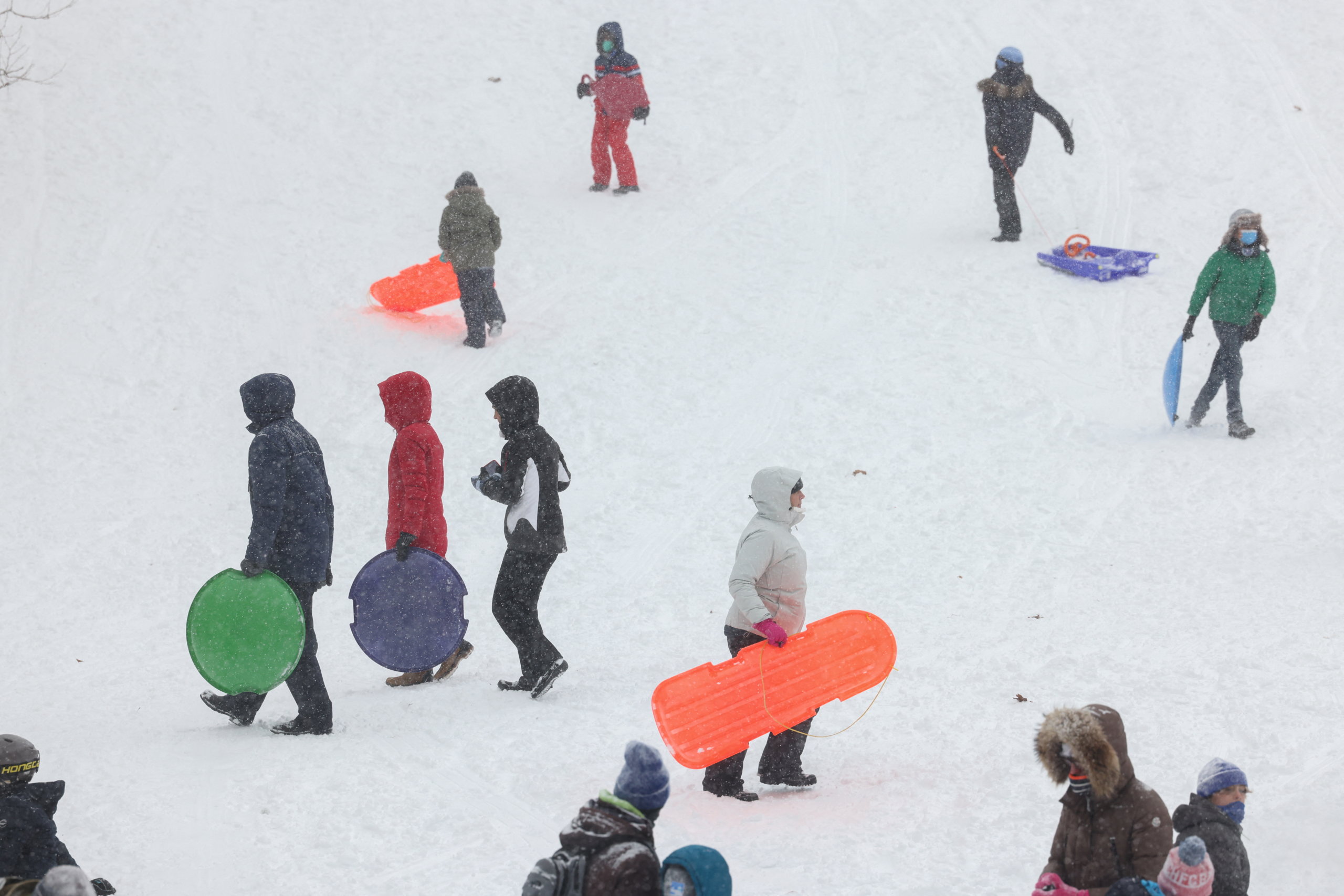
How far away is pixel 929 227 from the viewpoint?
13.9 metres

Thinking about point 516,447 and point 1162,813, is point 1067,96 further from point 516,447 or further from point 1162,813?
point 1162,813

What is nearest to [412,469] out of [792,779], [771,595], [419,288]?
[771,595]

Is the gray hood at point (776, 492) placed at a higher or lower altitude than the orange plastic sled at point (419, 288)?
lower

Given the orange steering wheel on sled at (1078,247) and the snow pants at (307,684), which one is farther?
the orange steering wheel on sled at (1078,247)

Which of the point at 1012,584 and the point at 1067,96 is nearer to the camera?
the point at 1012,584

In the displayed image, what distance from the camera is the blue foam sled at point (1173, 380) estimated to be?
10008mm

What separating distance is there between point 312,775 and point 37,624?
354 cm

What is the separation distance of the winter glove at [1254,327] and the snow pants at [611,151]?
23.2 ft

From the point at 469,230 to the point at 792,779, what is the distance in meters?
6.71

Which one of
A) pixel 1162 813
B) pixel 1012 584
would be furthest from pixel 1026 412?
pixel 1162 813

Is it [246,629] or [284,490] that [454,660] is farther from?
[284,490]

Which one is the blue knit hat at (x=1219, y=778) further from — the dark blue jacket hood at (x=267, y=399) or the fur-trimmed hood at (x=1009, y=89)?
the fur-trimmed hood at (x=1009, y=89)

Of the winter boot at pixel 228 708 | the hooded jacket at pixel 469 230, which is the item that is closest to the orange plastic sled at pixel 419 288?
the hooded jacket at pixel 469 230

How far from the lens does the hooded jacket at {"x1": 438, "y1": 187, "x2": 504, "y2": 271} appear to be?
11.2 meters
